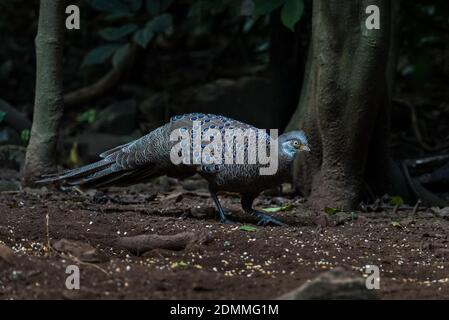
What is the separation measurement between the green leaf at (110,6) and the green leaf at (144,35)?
0.24 m

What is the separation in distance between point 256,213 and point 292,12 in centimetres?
161

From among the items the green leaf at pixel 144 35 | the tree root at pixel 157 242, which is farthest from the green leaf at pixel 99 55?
the tree root at pixel 157 242

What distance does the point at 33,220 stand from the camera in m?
5.23

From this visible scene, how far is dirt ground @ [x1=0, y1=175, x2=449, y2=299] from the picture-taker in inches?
146

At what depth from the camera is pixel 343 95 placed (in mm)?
6039

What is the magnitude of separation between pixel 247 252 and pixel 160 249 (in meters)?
0.47

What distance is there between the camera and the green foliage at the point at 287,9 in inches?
251

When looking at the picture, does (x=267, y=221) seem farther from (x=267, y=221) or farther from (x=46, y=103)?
(x=46, y=103)

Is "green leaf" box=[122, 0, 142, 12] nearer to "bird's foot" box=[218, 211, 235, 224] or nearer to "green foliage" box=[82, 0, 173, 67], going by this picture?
"green foliage" box=[82, 0, 173, 67]

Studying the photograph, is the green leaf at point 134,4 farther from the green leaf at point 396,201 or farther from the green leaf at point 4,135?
the green leaf at point 396,201

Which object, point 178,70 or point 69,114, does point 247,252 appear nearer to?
point 69,114

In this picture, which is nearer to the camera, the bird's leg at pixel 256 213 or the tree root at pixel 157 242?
the tree root at pixel 157 242

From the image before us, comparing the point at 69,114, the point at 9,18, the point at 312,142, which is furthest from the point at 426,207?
the point at 9,18

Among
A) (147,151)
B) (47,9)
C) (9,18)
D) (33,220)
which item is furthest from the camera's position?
(9,18)
